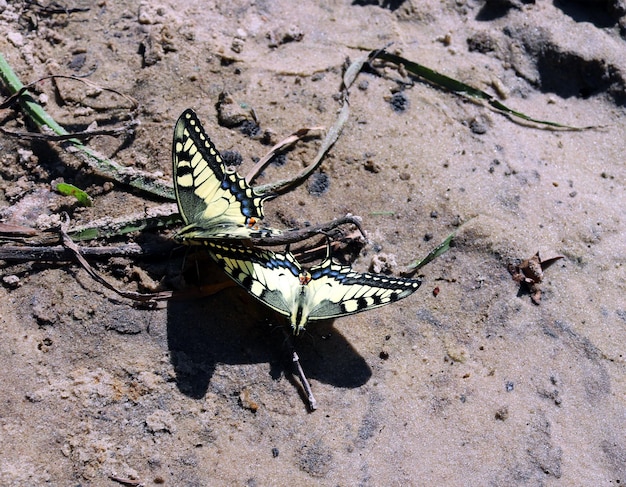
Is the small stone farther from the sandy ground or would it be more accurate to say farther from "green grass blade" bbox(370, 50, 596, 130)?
"green grass blade" bbox(370, 50, 596, 130)

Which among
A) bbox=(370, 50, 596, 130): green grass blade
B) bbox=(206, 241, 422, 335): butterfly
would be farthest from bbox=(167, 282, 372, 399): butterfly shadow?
bbox=(370, 50, 596, 130): green grass blade

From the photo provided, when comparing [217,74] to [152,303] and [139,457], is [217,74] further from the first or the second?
[139,457]

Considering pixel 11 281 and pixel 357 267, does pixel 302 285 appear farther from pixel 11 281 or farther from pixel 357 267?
pixel 11 281

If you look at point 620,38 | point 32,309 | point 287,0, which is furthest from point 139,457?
point 620,38

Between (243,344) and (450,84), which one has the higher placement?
(450,84)

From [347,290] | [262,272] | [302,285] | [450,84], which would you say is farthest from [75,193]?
[450,84]

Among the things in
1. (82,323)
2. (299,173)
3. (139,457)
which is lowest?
(139,457)

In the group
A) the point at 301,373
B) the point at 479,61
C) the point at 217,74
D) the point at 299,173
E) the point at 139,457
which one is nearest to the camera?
the point at 139,457

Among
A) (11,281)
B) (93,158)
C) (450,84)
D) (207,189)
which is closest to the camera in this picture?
(11,281)
